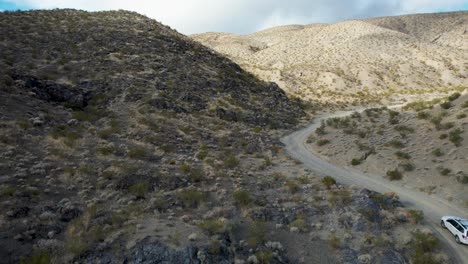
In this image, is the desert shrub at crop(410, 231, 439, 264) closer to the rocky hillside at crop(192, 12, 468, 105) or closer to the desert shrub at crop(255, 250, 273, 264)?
the desert shrub at crop(255, 250, 273, 264)

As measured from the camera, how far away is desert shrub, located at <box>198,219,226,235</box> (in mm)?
18203

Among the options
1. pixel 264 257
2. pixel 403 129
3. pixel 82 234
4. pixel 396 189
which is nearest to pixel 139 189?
pixel 82 234

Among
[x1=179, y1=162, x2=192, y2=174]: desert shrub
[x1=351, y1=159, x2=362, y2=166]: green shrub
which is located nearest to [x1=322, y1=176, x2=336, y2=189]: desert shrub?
[x1=351, y1=159, x2=362, y2=166]: green shrub

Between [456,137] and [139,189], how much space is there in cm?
2489

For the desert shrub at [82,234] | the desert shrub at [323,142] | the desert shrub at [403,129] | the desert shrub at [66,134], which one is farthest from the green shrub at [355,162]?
the desert shrub at [66,134]

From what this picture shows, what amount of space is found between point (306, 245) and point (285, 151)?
1726 cm

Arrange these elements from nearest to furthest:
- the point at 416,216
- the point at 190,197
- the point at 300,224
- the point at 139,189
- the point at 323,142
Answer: the point at 300,224 < the point at 416,216 < the point at 190,197 < the point at 139,189 < the point at 323,142

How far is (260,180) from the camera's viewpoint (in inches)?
1028

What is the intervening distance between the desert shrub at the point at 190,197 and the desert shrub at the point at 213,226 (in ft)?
7.90

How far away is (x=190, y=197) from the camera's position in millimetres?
21672

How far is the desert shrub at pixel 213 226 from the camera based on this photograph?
18203 mm

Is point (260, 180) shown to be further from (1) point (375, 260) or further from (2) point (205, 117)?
(2) point (205, 117)

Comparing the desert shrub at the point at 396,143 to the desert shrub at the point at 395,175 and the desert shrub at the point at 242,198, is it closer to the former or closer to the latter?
the desert shrub at the point at 395,175

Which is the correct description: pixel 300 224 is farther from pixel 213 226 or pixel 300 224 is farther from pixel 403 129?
pixel 403 129
